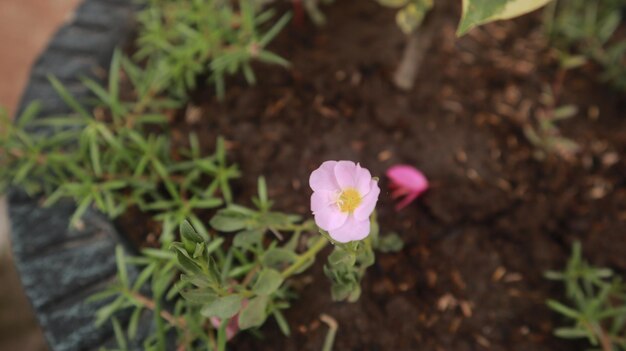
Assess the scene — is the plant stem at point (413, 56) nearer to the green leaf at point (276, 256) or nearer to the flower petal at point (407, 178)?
the flower petal at point (407, 178)

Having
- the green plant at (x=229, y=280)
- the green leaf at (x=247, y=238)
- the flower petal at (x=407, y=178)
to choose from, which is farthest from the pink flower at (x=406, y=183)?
the green leaf at (x=247, y=238)

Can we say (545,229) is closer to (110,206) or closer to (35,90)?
(110,206)

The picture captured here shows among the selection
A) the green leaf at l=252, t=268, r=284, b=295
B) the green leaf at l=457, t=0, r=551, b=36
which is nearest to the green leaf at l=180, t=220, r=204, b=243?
the green leaf at l=252, t=268, r=284, b=295

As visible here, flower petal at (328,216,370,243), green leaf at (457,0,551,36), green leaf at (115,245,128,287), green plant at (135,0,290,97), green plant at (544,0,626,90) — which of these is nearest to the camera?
flower petal at (328,216,370,243)

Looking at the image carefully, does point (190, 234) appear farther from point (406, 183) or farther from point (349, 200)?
point (406, 183)

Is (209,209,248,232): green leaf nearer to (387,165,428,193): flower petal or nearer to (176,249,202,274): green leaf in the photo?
(176,249,202,274): green leaf

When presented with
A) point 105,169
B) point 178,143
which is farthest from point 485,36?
point 105,169

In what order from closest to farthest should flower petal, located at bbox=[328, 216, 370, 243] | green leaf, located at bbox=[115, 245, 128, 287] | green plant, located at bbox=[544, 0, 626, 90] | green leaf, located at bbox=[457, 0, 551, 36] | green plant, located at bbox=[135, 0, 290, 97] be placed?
flower petal, located at bbox=[328, 216, 370, 243], green leaf, located at bbox=[457, 0, 551, 36], green leaf, located at bbox=[115, 245, 128, 287], green plant, located at bbox=[135, 0, 290, 97], green plant, located at bbox=[544, 0, 626, 90]
